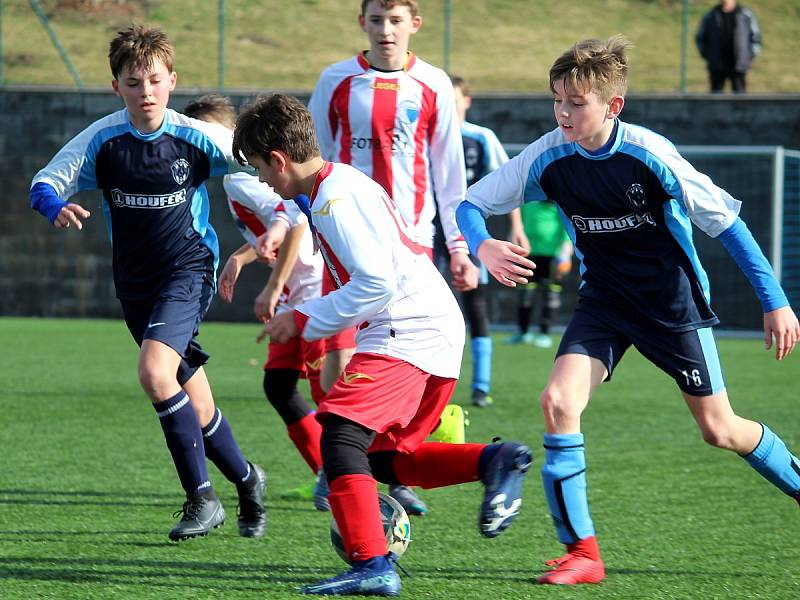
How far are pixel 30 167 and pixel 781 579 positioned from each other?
13553 mm

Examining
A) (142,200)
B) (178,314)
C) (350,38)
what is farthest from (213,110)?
Result: (350,38)

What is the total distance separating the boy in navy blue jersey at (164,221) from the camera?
4574 mm

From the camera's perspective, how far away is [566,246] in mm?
13703

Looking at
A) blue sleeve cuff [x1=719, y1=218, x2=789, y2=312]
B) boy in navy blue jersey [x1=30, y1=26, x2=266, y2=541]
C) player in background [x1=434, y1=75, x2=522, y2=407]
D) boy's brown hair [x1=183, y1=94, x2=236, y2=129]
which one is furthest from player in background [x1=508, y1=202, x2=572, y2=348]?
blue sleeve cuff [x1=719, y1=218, x2=789, y2=312]

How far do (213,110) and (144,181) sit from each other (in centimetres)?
70

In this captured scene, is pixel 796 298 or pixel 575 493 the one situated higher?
pixel 575 493

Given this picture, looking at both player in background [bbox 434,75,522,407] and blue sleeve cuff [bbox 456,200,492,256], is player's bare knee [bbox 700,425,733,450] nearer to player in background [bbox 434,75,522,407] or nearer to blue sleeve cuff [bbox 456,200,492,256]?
blue sleeve cuff [bbox 456,200,492,256]

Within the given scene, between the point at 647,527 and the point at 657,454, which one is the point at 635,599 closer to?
the point at 647,527

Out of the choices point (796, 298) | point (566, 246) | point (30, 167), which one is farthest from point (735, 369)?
point (30, 167)

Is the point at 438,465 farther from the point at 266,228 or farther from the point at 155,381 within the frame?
the point at 266,228

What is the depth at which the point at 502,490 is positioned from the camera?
12.5 ft

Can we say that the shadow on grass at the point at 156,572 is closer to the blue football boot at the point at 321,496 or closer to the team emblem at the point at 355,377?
the team emblem at the point at 355,377

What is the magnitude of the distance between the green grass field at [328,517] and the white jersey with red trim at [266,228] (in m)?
0.88

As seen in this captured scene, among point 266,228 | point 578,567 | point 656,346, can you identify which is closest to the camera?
point 578,567
